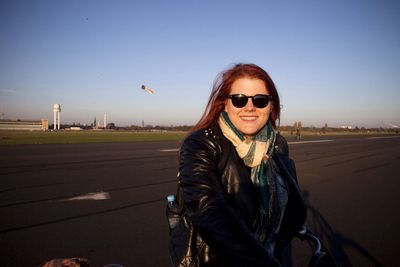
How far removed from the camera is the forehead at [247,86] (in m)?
2.19

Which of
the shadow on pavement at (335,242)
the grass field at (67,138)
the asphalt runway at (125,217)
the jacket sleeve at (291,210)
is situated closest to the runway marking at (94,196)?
the asphalt runway at (125,217)

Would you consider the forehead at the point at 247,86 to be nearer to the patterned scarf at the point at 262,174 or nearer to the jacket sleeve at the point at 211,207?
the patterned scarf at the point at 262,174

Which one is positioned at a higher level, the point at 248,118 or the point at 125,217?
the point at 248,118

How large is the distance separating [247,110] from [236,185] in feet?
2.10

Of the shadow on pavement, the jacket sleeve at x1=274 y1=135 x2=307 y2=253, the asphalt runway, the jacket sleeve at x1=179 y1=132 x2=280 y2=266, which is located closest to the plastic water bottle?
the jacket sleeve at x1=179 y1=132 x2=280 y2=266

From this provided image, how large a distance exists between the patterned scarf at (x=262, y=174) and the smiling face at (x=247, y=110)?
17 cm

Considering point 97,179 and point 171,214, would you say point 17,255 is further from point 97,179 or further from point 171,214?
point 97,179

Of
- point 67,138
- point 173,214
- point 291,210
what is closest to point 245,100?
point 291,210

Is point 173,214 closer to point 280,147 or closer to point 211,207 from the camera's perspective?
point 211,207

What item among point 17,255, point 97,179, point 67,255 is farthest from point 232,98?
point 97,179

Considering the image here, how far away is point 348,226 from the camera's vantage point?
5375 millimetres

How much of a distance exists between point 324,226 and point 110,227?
12.3ft

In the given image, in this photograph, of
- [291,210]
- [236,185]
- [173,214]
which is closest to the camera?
[236,185]

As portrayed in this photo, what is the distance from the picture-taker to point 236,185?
1.73 metres
